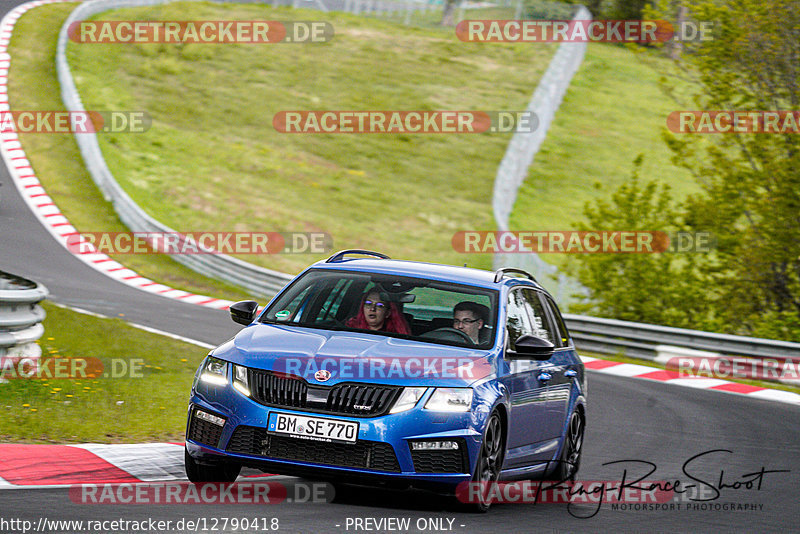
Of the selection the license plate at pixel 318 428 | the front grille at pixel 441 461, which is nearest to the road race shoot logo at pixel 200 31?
the license plate at pixel 318 428

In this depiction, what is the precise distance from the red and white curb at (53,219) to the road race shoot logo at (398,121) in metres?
11.2

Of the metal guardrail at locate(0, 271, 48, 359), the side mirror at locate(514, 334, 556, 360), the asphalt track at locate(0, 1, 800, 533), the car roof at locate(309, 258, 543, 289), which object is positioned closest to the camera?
the asphalt track at locate(0, 1, 800, 533)

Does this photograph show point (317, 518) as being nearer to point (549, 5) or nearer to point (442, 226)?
point (442, 226)

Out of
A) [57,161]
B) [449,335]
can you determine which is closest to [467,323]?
[449,335]

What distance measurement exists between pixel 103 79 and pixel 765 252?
2645 cm

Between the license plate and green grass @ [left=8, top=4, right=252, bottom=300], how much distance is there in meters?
17.6

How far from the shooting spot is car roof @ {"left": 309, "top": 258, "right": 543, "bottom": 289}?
321 inches

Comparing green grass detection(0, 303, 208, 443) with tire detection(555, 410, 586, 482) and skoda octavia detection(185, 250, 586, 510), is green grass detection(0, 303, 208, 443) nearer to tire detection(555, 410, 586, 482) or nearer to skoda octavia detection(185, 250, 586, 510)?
skoda octavia detection(185, 250, 586, 510)

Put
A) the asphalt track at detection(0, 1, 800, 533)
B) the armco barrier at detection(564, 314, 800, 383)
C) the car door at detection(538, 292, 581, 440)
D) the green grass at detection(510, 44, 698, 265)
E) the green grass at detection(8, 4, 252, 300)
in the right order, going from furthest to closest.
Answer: the green grass at detection(510, 44, 698, 265) < the green grass at detection(8, 4, 252, 300) < the armco barrier at detection(564, 314, 800, 383) < the car door at detection(538, 292, 581, 440) < the asphalt track at detection(0, 1, 800, 533)

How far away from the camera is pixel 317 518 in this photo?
6.39m

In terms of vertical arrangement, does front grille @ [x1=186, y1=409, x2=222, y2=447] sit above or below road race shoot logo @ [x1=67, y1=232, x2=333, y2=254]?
above

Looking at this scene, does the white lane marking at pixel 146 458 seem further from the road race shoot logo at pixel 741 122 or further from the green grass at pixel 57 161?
the road race shoot logo at pixel 741 122

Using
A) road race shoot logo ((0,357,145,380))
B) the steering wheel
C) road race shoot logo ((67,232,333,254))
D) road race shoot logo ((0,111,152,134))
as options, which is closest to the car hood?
the steering wheel

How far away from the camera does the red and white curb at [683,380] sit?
17.0 m
